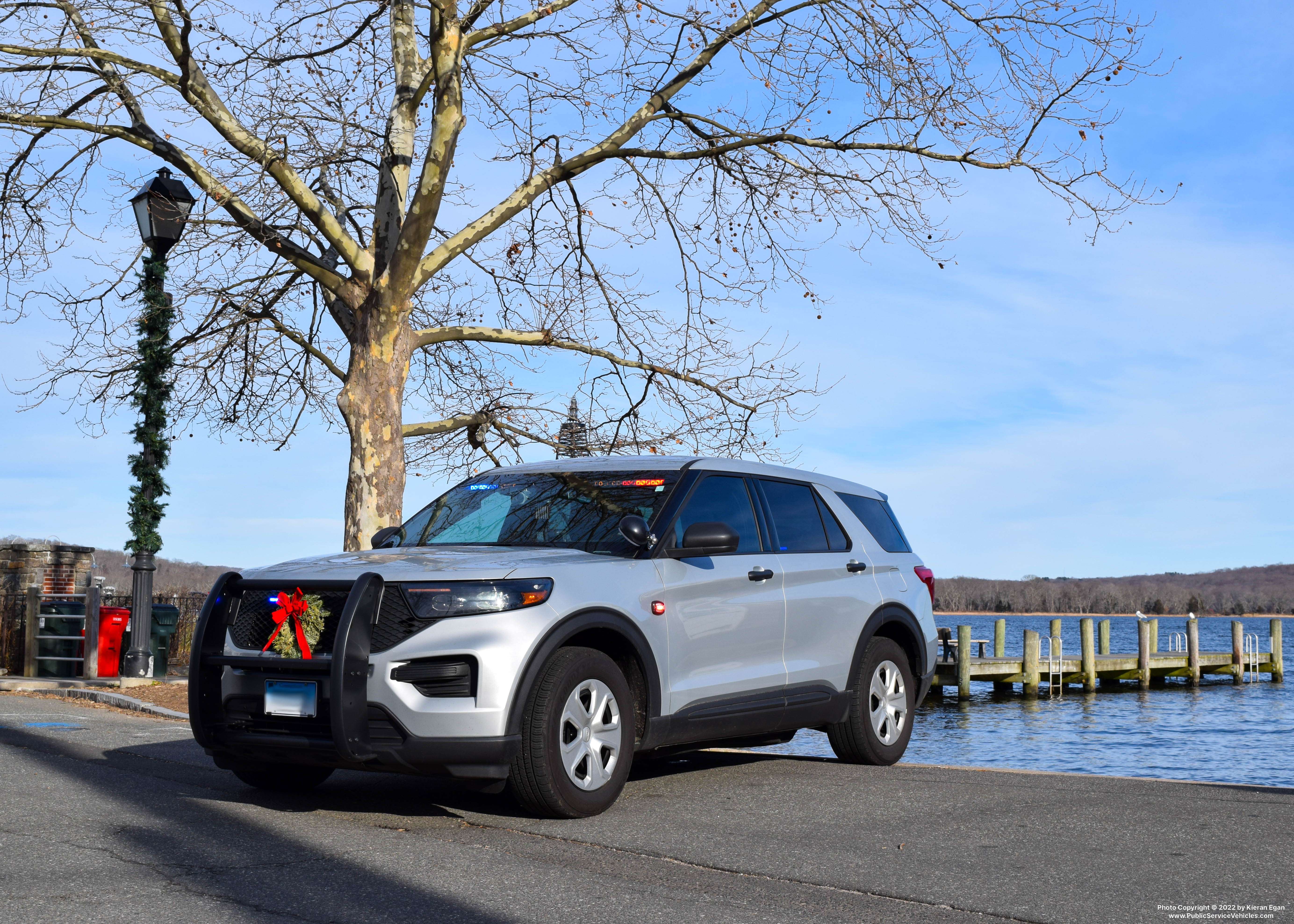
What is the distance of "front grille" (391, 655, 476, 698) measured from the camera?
5742 millimetres

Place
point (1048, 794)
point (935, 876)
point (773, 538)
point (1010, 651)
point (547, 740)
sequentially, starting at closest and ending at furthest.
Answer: point (935, 876) → point (547, 740) → point (1048, 794) → point (773, 538) → point (1010, 651)

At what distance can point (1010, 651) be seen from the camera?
93.0 meters

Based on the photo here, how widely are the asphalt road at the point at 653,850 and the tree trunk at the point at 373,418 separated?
17.9 feet

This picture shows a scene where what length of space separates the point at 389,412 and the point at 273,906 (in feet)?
30.2

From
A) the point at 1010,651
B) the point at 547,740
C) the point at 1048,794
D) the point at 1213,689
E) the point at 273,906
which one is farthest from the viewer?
the point at 1010,651

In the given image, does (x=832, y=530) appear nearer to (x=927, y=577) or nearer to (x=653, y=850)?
(x=927, y=577)

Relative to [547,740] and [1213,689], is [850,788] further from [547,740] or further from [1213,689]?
[1213,689]

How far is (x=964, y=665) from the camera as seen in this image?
1455 inches

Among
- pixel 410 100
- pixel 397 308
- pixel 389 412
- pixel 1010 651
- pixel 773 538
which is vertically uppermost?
pixel 410 100

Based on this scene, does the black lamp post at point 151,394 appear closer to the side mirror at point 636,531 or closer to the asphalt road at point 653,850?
the asphalt road at point 653,850

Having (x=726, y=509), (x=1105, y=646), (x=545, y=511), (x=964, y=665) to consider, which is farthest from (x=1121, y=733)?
(x=545, y=511)

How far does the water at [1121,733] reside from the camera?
24.1 metres

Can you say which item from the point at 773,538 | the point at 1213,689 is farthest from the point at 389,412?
the point at 1213,689

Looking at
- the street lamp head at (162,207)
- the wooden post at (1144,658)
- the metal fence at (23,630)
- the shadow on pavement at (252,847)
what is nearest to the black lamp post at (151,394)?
the street lamp head at (162,207)
